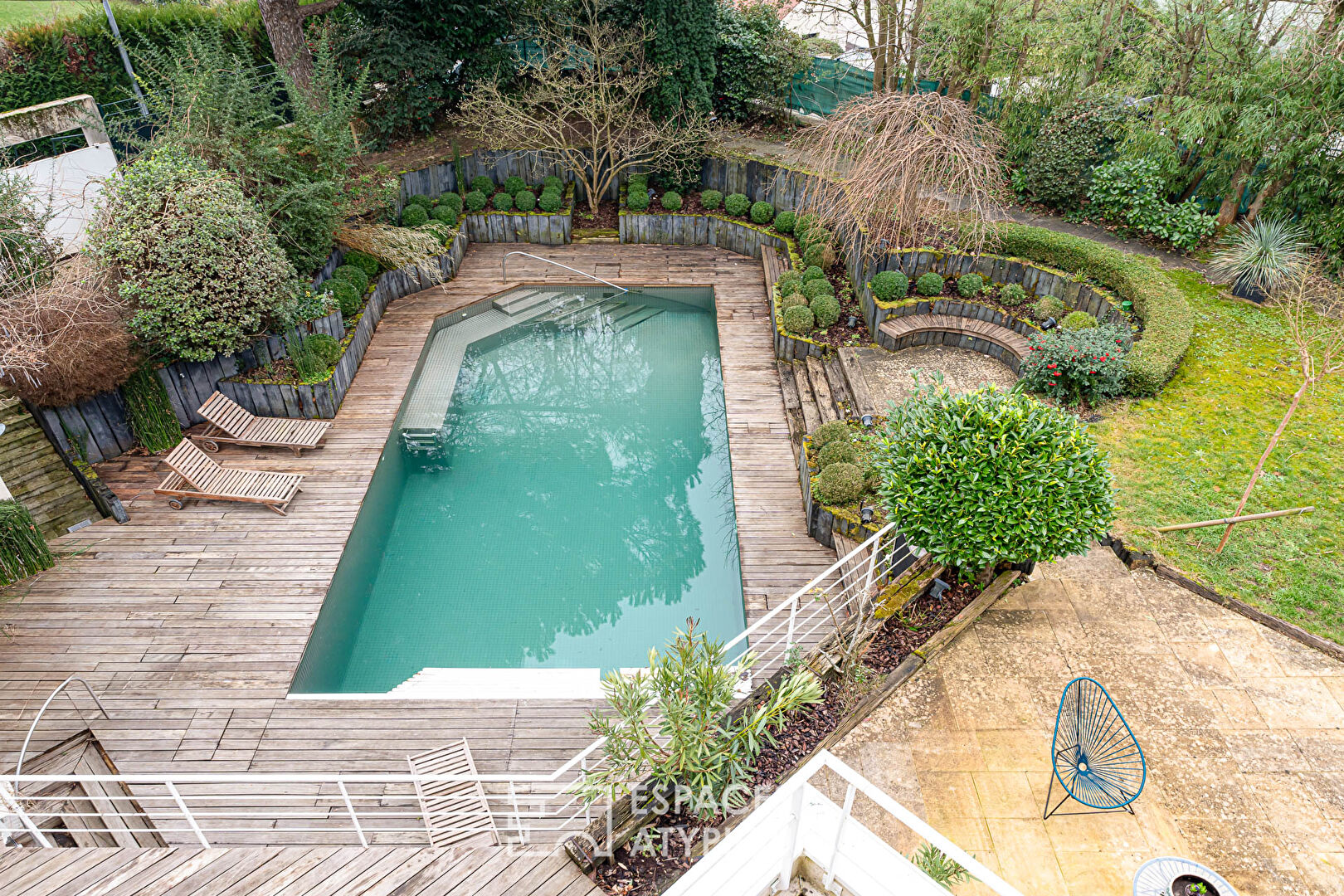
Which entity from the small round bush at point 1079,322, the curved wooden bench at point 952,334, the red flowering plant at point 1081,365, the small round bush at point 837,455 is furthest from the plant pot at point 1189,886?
the curved wooden bench at point 952,334

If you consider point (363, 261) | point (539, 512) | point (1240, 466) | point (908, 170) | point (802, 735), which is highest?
point (908, 170)

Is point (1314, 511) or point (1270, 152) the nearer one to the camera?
point (1314, 511)

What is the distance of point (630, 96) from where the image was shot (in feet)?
50.4

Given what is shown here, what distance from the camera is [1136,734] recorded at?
6012 mm

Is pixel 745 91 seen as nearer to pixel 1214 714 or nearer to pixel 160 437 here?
pixel 160 437

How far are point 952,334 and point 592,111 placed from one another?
7904mm

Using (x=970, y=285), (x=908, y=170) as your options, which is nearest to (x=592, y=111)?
(x=908, y=170)

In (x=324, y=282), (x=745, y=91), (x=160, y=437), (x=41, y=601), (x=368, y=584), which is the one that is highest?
(x=745, y=91)

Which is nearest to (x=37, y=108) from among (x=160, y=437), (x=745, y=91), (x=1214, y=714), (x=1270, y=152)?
(x=160, y=437)

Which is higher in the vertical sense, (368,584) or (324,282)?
(324,282)

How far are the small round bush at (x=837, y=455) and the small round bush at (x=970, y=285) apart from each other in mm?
4634

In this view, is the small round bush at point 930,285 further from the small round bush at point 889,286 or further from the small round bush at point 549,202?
the small round bush at point 549,202

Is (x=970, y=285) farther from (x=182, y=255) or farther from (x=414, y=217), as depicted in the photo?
(x=182, y=255)

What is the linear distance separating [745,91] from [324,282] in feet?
33.3
